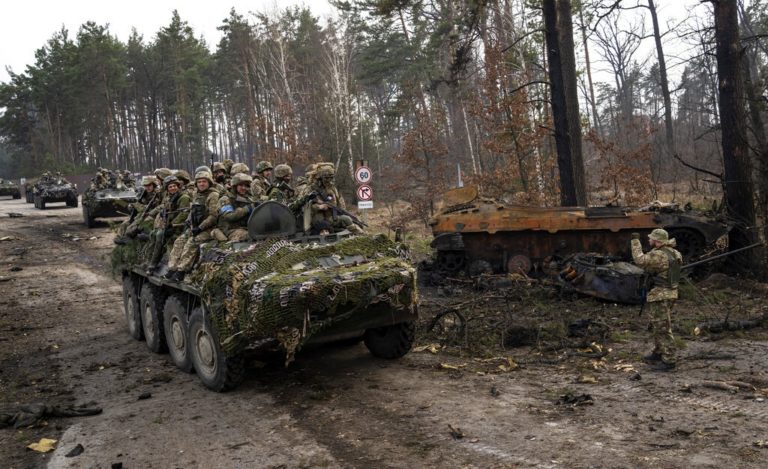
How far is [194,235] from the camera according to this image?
8.16 metres

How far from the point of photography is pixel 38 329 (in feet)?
36.5

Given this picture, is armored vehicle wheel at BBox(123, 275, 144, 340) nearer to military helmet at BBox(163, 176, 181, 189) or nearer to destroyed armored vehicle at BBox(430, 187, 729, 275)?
military helmet at BBox(163, 176, 181, 189)

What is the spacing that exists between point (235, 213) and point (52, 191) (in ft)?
89.8

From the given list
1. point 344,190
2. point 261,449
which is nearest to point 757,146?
point 261,449

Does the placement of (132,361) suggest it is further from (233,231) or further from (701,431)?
(701,431)

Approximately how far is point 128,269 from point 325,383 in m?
4.65

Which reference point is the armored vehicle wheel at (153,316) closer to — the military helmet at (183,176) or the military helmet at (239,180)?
the military helmet at (183,176)

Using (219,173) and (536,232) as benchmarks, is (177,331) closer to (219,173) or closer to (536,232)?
(219,173)

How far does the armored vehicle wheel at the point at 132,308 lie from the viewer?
33.6 feet

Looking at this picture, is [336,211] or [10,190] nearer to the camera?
[336,211]

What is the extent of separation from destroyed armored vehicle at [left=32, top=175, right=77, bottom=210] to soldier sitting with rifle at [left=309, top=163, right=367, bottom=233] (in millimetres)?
26895

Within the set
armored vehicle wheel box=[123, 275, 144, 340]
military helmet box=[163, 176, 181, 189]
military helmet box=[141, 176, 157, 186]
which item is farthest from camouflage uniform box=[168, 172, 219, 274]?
military helmet box=[141, 176, 157, 186]

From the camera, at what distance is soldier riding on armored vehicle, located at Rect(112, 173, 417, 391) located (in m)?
6.45

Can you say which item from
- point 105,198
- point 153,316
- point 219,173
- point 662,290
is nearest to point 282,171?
point 219,173
